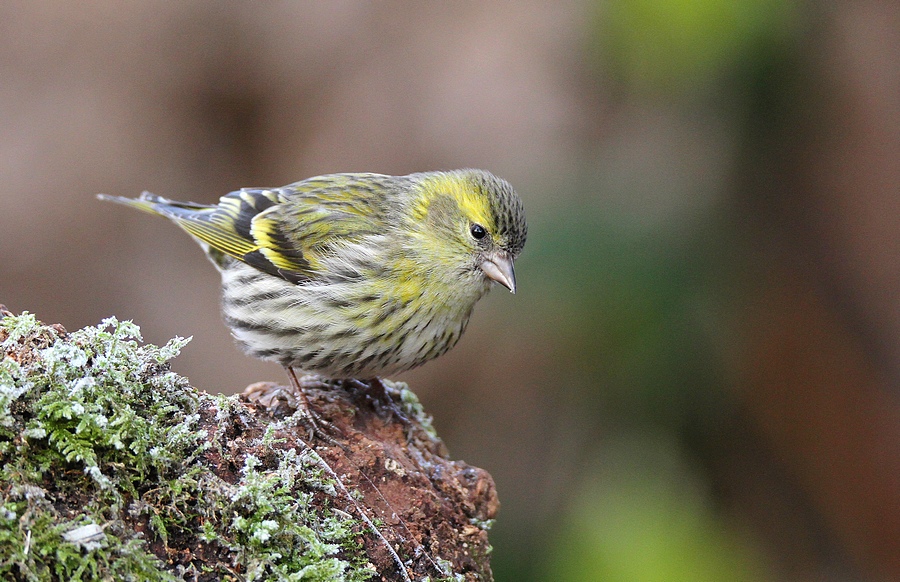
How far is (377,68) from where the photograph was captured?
7.92 meters

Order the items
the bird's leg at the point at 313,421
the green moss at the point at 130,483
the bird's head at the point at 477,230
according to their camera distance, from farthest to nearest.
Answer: the bird's head at the point at 477,230, the bird's leg at the point at 313,421, the green moss at the point at 130,483

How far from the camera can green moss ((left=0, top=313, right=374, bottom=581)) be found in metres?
1.67

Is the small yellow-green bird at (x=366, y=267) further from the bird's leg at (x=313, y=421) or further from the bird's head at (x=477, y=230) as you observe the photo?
the bird's leg at (x=313, y=421)

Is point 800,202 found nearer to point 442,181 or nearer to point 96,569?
point 442,181

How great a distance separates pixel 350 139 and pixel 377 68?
0.73 metres

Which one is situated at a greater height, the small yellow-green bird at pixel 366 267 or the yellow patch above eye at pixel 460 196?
the yellow patch above eye at pixel 460 196

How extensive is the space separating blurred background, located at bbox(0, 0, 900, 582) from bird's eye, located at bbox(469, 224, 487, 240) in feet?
3.47

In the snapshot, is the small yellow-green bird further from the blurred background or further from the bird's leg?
the blurred background

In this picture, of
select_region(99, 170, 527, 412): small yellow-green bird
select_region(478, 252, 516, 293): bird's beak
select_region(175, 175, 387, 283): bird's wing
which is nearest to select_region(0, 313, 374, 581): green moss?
select_region(99, 170, 527, 412): small yellow-green bird

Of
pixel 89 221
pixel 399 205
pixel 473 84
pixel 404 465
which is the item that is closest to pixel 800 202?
pixel 473 84

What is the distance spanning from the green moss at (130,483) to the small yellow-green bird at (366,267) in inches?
52.5

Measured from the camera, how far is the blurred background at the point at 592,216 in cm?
488

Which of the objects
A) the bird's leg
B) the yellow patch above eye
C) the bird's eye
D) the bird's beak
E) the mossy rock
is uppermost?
the yellow patch above eye

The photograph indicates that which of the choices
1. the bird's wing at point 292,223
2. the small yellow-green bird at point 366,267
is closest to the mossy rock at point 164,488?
the small yellow-green bird at point 366,267
